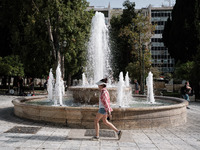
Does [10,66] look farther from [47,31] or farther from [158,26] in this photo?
[158,26]

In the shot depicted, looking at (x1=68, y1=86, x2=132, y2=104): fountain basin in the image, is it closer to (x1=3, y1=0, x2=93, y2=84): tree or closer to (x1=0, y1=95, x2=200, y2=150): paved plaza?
(x1=0, y1=95, x2=200, y2=150): paved plaza

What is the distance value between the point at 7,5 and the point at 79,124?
22.5 meters

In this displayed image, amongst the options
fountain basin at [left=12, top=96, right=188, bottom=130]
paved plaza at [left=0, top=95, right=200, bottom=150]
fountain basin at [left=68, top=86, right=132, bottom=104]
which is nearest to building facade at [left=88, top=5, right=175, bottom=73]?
fountain basin at [left=68, top=86, right=132, bottom=104]

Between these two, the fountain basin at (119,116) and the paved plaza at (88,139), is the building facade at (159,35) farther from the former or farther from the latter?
the paved plaza at (88,139)

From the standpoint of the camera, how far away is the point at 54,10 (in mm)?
20453

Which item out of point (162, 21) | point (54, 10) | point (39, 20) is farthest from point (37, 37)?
point (162, 21)

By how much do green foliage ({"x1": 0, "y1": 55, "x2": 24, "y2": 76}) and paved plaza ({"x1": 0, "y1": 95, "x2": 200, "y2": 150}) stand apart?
1536cm

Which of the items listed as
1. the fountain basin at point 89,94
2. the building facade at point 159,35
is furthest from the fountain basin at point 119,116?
the building facade at point 159,35

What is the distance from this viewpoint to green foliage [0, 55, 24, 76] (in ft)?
70.7

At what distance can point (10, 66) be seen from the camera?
71.2ft

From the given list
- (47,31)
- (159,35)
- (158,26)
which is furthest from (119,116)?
(159,35)

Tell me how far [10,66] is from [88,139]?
1799 centimetres

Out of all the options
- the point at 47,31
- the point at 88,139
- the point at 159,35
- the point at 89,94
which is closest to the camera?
the point at 88,139

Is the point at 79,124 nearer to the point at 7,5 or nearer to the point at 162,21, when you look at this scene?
the point at 7,5
